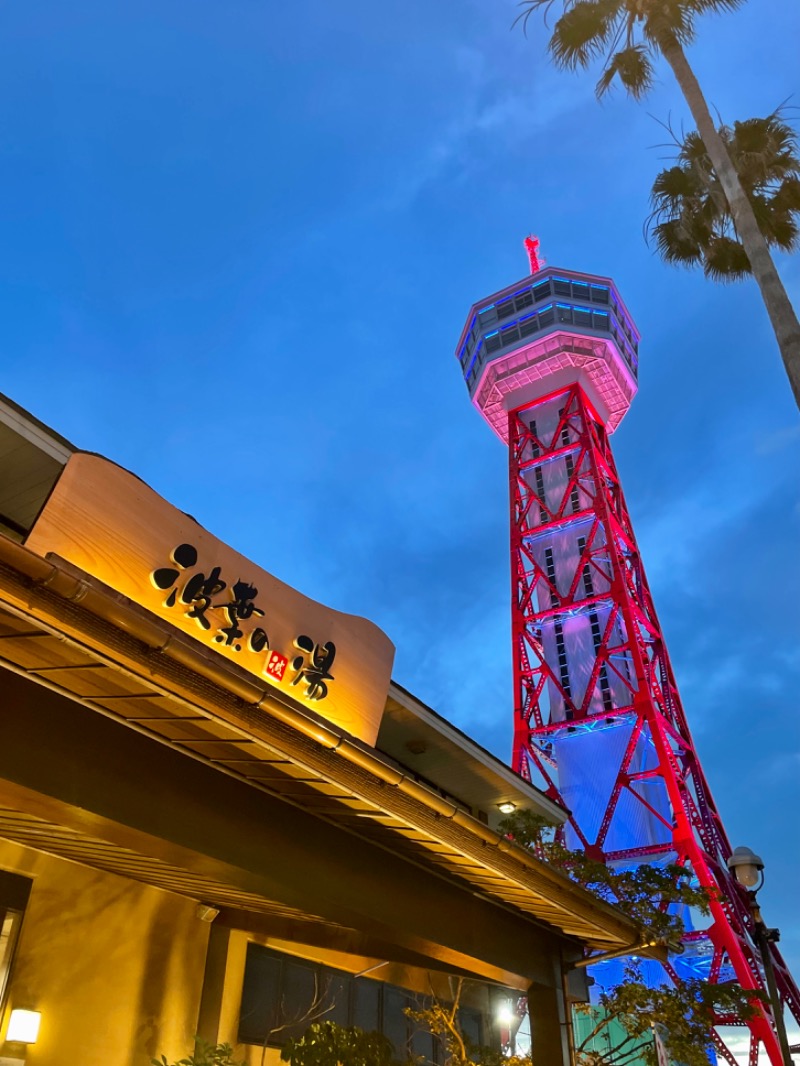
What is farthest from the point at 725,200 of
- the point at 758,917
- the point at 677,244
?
the point at 758,917

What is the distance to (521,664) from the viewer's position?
169ft

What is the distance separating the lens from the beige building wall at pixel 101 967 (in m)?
8.77

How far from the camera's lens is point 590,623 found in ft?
173

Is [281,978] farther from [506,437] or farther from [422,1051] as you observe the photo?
[506,437]

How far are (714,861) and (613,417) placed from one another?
108 ft

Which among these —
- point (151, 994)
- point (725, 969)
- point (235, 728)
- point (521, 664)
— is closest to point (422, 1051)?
point (151, 994)

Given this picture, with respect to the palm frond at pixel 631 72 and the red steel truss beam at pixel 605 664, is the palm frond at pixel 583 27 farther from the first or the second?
the red steel truss beam at pixel 605 664

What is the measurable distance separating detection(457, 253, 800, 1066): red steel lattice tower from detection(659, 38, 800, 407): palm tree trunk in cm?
3518

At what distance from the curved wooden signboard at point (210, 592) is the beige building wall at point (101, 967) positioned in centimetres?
352

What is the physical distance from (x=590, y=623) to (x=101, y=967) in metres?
45.7

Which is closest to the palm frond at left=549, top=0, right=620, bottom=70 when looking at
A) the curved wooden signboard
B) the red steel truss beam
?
the curved wooden signboard

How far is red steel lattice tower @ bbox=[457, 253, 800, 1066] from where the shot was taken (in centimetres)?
4441

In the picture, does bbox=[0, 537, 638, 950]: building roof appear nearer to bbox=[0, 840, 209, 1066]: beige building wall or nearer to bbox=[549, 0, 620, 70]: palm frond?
bbox=[0, 840, 209, 1066]: beige building wall

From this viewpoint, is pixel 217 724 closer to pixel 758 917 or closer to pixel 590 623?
pixel 758 917
